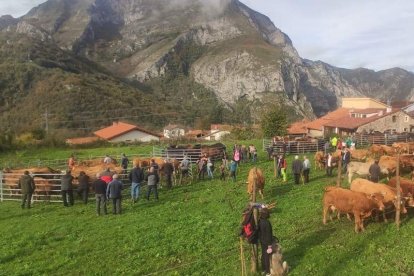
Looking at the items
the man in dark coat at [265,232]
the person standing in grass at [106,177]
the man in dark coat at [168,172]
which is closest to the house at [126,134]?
the man in dark coat at [168,172]

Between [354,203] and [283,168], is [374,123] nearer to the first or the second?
[283,168]

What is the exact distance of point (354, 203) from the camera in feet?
46.1

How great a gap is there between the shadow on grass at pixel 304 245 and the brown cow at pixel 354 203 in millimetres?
810

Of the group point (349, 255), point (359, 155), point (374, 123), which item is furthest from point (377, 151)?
point (374, 123)

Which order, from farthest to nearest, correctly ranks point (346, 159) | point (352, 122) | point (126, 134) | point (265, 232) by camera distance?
point (126, 134)
point (352, 122)
point (346, 159)
point (265, 232)

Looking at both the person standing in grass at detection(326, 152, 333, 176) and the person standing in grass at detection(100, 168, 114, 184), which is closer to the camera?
the person standing in grass at detection(100, 168, 114, 184)

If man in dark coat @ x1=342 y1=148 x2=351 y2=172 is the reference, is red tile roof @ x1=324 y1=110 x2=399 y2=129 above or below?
above

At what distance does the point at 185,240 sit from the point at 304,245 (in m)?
3.61

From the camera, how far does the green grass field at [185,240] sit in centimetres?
1157

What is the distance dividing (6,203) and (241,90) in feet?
563

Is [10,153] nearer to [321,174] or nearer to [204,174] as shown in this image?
[204,174]

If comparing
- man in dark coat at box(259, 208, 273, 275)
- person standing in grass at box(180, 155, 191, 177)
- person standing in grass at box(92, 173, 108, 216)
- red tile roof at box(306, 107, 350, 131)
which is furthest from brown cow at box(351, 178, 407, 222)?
red tile roof at box(306, 107, 350, 131)

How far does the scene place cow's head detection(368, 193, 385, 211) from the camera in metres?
14.0

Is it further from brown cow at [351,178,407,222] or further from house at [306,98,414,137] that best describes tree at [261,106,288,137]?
brown cow at [351,178,407,222]
